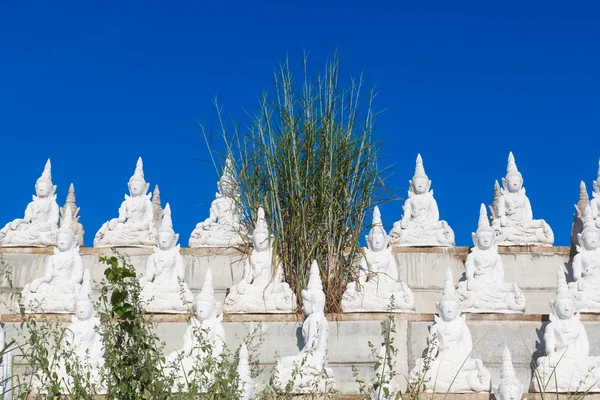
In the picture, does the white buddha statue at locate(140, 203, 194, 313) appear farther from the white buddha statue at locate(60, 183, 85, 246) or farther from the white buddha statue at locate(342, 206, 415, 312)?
the white buddha statue at locate(60, 183, 85, 246)

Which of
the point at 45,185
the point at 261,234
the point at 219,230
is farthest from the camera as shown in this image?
the point at 45,185

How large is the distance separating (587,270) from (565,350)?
2.56 m

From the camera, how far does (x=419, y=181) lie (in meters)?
14.8

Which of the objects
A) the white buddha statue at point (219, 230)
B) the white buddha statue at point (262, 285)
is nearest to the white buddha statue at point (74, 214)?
the white buddha statue at point (219, 230)

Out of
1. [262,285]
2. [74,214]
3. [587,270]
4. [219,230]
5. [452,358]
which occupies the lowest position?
[452,358]

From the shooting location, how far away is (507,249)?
1316 centimetres

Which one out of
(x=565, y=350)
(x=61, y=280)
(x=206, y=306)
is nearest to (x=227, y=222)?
(x=61, y=280)

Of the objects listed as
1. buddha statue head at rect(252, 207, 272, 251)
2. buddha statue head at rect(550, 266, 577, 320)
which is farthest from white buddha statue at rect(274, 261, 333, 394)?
buddha statue head at rect(550, 266, 577, 320)

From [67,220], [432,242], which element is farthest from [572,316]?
[67,220]

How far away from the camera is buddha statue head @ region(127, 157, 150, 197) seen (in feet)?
50.1

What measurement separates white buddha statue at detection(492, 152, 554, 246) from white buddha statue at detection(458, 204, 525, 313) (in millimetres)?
1347

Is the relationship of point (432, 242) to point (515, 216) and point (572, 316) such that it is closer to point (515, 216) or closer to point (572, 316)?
point (515, 216)

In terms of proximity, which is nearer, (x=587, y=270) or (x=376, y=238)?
(x=376, y=238)

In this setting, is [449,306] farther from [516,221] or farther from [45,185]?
[45,185]
